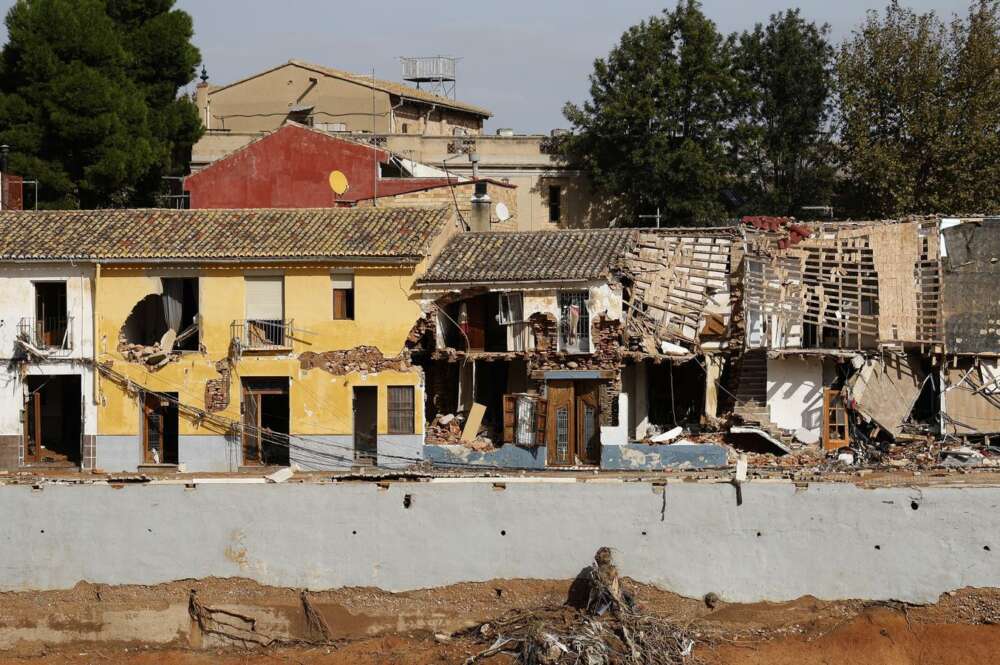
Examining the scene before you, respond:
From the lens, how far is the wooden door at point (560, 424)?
113 ft

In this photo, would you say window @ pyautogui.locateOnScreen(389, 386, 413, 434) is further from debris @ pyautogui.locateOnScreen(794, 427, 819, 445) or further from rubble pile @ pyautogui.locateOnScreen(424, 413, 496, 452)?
debris @ pyautogui.locateOnScreen(794, 427, 819, 445)

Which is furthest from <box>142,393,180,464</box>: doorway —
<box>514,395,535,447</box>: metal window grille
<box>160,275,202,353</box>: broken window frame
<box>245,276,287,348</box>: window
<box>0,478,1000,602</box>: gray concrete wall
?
<box>0,478,1000,602</box>: gray concrete wall

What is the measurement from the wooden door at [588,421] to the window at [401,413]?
12.2 feet

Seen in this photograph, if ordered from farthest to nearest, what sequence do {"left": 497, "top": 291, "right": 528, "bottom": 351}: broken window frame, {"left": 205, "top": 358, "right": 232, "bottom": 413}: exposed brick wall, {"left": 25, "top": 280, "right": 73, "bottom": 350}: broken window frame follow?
1. {"left": 25, "top": 280, "right": 73, "bottom": 350}: broken window frame
2. {"left": 205, "top": 358, "right": 232, "bottom": 413}: exposed brick wall
3. {"left": 497, "top": 291, "right": 528, "bottom": 351}: broken window frame

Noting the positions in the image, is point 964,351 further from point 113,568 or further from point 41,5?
point 41,5

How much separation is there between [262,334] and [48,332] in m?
5.14

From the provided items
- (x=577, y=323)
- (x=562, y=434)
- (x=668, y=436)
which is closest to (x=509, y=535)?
(x=562, y=434)

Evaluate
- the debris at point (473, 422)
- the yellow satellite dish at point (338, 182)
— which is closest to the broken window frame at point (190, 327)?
the debris at point (473, 422)

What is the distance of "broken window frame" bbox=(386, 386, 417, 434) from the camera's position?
1379 inches

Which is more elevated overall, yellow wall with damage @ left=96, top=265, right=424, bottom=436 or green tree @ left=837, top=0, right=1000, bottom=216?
green tree @ left=837, top=0, right=1000, bottom=216

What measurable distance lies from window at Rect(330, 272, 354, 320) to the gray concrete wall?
842 cm

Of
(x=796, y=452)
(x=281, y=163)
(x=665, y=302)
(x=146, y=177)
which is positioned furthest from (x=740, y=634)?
(x=146, y=177)

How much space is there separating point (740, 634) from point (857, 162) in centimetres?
2525

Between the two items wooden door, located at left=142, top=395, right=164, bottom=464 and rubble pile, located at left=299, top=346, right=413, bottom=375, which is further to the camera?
wooden door, located at left=142, top=395, right=164, bottom=464
